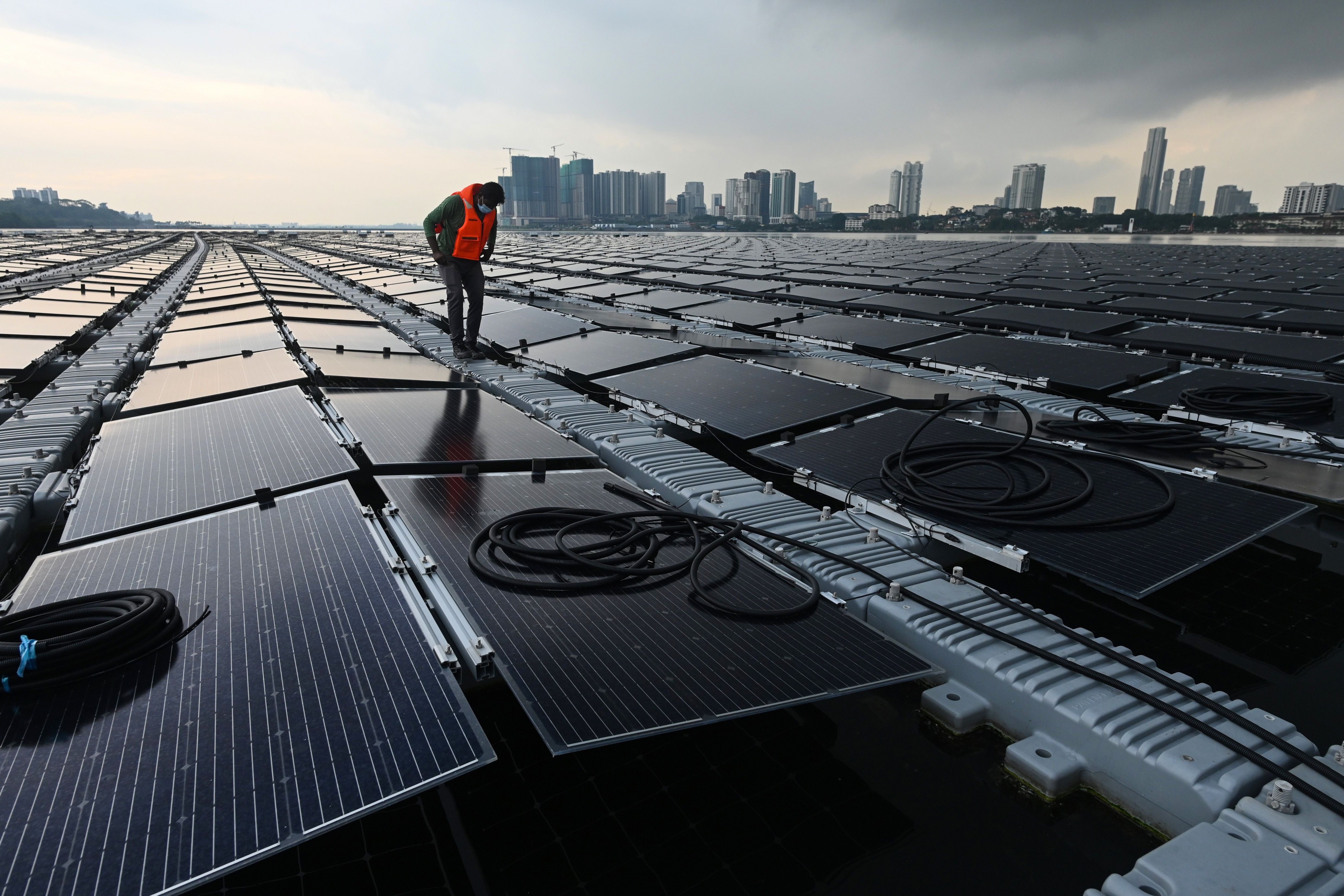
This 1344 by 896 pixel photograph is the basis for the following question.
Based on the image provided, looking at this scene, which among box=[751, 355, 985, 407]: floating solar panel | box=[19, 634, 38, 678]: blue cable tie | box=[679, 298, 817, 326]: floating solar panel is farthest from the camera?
box=[679, 298, 817, 326]: floating solar panel

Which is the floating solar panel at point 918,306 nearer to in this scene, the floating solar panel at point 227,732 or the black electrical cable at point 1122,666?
the black electrical cable at point 1122,666

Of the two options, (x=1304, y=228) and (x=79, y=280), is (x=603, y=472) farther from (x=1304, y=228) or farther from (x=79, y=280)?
(x=1304, y=228)

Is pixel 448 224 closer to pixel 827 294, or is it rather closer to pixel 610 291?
pixel 610 291

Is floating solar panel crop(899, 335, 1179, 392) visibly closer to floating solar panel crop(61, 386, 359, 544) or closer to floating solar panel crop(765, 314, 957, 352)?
floating solar panel crop(765, 314, 957, 352)

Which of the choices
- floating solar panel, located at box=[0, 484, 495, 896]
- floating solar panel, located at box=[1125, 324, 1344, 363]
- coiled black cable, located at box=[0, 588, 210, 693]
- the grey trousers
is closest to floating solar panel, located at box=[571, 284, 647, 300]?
the grey trousers

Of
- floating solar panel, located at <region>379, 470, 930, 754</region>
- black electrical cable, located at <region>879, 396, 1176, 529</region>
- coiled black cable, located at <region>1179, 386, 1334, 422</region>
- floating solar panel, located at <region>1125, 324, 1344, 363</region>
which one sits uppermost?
floating solar panel, located at <region>1125, 324, 1344, 363</region>

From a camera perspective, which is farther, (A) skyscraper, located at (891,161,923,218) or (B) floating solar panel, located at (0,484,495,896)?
(A) skyscraper, located at (891,161,923,218)

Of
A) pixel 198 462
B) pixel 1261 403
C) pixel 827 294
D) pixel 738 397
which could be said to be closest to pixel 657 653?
pixel 198 462
